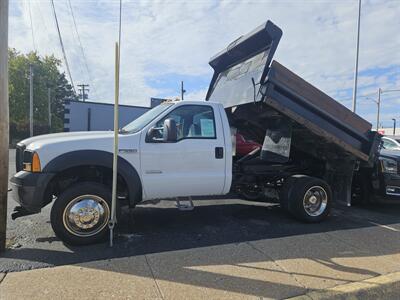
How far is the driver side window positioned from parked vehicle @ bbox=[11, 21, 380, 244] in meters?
0.02

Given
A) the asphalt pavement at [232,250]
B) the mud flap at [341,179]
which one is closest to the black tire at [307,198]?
the asphalt pavement at [232,250]

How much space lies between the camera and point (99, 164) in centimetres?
496

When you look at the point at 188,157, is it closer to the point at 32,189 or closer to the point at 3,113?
the point at 32,189

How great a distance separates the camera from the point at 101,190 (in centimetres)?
491

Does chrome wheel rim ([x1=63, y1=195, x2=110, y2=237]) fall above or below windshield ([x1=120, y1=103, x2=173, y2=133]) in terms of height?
below

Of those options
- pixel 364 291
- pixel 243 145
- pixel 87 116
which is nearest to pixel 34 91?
pixel 87 116

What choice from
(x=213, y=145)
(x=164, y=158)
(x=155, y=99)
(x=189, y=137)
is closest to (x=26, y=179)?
(x=164, y=158)

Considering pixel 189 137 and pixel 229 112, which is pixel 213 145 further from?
pixel 229 112

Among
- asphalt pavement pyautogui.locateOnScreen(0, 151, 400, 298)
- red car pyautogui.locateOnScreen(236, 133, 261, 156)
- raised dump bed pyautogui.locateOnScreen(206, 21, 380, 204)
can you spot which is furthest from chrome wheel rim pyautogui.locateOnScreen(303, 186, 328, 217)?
red car pyautogui.locateOnScreen(236, 133, 261, 156)

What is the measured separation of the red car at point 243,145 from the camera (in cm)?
770

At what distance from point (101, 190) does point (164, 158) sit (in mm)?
1015

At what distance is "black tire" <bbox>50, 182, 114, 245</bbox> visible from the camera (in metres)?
4.75

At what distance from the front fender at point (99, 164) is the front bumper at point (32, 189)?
124 millimetres

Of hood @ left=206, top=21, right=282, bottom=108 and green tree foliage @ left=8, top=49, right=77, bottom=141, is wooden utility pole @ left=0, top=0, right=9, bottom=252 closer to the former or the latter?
Answer: hood @ left=206, top=21, right=282, bottom=108
